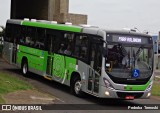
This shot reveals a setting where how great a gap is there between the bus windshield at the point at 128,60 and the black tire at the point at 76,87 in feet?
6.63

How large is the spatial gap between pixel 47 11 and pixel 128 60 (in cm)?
2787

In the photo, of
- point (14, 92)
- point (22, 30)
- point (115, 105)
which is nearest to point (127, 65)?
point (115, 105)

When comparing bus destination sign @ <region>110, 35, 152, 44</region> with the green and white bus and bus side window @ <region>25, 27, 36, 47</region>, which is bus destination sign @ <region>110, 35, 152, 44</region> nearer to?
the green and white bus

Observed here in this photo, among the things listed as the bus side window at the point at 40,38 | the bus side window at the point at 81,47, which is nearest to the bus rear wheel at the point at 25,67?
the bus side window at the point at 40,38

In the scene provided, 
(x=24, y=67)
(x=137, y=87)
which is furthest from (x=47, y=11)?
(x=137, y=87)

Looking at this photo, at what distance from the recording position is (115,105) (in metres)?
16.3

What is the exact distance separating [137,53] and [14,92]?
4.84 m

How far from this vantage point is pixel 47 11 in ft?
140

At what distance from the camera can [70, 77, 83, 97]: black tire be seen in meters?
17.1

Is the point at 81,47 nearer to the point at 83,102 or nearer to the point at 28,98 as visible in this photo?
the point at 83,102

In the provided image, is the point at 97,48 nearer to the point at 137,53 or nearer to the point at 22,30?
the point at 137,53

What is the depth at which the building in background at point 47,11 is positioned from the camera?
42.3 metres

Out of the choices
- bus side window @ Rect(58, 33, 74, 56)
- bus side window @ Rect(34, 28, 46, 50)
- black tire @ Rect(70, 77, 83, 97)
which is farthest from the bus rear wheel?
black tire @ Rect(70, 77, 83, 97)

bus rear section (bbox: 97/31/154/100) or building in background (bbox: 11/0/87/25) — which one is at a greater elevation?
building in background (bbox: 11/0/87/25)
